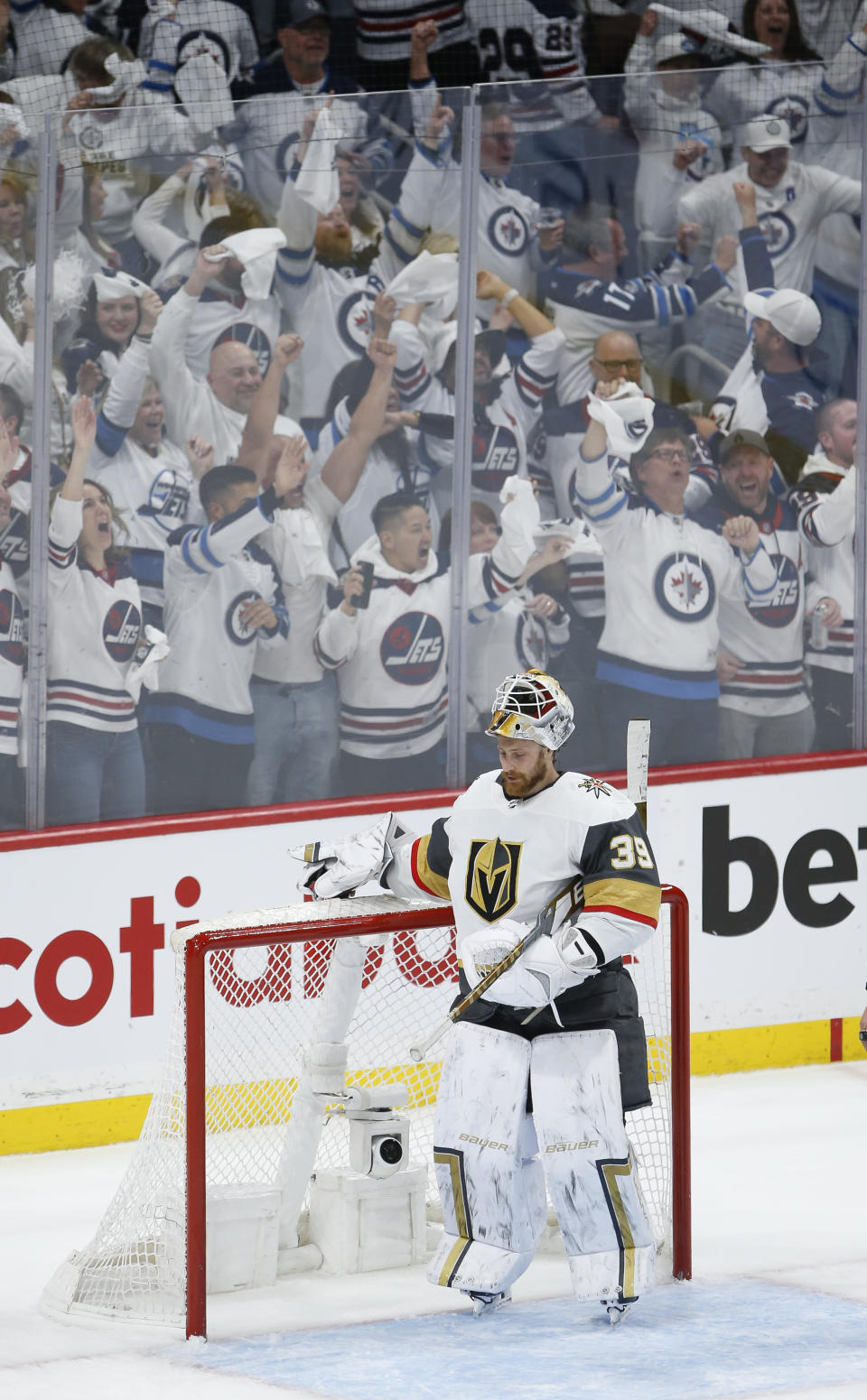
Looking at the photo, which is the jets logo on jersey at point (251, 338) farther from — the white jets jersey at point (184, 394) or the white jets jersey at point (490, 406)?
the white jets jersey at point (490, 406)

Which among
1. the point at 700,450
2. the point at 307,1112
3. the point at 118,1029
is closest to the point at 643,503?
the point at 700,450

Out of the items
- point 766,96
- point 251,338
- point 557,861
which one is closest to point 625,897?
point 557,861

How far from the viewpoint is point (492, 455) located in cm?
661

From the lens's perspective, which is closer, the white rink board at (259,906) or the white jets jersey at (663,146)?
the white rink board at (259,906)

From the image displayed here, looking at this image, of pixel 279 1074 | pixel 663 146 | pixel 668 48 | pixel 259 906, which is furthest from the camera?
pixel 668 48

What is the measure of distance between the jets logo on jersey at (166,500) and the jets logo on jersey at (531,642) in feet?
3.55

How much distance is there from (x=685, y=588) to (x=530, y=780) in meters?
2.50

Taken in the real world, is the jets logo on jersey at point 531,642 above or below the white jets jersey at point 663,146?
below

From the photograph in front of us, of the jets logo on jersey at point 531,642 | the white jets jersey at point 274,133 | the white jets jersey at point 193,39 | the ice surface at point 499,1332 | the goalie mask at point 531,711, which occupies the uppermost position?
the white jets jersey at point 193,39

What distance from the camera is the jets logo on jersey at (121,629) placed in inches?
239

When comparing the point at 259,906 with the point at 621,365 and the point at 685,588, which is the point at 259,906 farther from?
the point at 621,365

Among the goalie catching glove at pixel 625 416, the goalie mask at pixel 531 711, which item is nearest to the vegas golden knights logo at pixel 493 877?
the goalie mask at pixel 531 711

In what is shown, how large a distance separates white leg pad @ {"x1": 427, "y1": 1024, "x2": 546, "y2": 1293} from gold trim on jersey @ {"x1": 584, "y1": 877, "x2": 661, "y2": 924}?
33 centimetres

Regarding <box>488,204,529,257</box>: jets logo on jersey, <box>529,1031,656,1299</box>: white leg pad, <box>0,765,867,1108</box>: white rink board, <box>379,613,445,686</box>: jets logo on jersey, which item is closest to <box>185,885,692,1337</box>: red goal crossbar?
<box>529,1031,656,1299</box>: white leg pad
